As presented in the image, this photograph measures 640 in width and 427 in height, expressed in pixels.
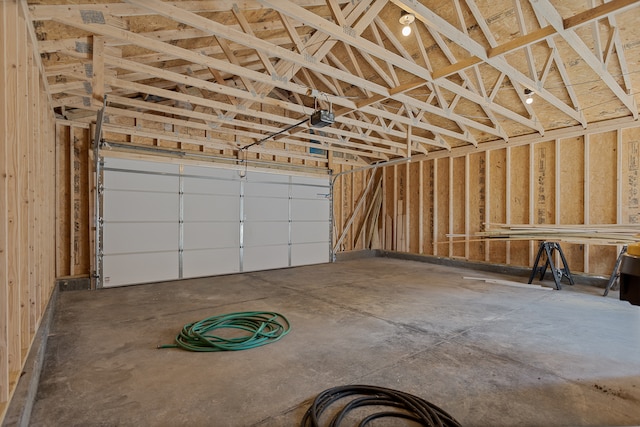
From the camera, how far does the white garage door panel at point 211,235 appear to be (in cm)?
652

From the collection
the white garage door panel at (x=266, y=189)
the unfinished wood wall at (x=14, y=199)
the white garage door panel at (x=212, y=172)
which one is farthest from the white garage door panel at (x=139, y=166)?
the unfinished wood wall at (x=14, y=199)

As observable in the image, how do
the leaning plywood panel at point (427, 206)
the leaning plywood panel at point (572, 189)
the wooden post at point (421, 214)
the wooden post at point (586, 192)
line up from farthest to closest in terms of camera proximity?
the wooden post at point (421, 214) → the leaning plywood panel at point (427, 206) → the leaning plywood panel at point (572, 189) → the wooden post at point (586, 192)

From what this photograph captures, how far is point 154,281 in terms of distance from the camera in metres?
6.08

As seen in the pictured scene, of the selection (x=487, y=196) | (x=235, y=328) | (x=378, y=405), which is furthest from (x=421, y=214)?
(x=378, y=405)

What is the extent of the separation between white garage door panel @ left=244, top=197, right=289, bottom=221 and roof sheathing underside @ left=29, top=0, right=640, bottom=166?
1.13m

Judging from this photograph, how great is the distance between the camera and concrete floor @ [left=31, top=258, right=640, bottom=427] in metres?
2.06

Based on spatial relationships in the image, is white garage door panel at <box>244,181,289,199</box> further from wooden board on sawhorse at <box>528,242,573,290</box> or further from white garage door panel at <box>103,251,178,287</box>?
wooden board on sawhorse at <box>528,242,573,290</box>

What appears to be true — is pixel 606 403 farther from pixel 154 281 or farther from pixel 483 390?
pixel 154 281

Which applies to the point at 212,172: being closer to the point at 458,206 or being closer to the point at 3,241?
the point at 3,241

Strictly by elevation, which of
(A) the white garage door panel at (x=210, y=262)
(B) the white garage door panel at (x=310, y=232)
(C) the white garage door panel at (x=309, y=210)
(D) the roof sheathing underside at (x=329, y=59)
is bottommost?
(A) the white garage door panel at (x=210, y=262)

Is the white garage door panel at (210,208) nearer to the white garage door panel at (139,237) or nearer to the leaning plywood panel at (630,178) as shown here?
the white garage door panel at (139,237)

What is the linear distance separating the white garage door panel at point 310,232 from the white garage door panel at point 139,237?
2.93 meters

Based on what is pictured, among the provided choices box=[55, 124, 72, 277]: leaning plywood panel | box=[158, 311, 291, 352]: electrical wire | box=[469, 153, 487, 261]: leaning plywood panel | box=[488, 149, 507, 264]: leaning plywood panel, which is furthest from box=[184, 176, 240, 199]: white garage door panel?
box=[488, 149, 507, 264]: leaning plywood panel

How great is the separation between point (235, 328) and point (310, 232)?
16.2ft
